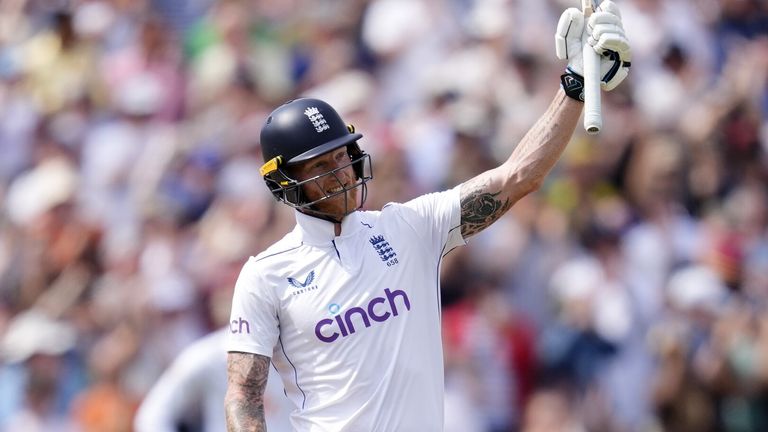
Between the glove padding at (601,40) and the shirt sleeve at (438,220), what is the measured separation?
720 mm

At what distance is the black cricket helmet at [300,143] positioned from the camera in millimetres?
5555

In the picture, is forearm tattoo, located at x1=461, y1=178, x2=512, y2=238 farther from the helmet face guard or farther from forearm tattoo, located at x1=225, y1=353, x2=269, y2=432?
forearm tattoo, located at x1=225, y1=353, x2=269, y2=432

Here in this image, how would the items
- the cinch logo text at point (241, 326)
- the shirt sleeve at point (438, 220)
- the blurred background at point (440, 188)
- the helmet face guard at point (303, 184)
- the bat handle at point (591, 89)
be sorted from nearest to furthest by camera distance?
the bat handle at point (591, 89) → the cinch logo text at point (241, 326) → the helmet face guard at point (303, 184) → the shirt sleeve at point (438, 220) → the blurred background at point (440, 188)

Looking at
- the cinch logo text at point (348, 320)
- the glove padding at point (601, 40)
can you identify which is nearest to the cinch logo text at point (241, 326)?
the cinch logo text at point (348, 320)

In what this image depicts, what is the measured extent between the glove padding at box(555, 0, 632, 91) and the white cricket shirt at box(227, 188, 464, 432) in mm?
948

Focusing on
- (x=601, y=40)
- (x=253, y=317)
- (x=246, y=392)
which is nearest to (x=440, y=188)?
(x=601, y=40)

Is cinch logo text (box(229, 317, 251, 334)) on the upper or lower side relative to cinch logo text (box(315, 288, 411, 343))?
upper

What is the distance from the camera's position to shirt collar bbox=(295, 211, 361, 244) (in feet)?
18.4

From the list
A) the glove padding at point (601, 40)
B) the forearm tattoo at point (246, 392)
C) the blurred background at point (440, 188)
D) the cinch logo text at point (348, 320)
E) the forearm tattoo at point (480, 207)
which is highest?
the glove padding at point (601, 40)

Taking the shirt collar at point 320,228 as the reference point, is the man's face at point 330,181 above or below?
above

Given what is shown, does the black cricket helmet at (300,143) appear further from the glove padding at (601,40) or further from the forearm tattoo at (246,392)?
the glove padding at (601,40)

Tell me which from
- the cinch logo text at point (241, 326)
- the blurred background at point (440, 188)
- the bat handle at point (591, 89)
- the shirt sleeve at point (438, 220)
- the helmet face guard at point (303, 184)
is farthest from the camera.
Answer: the blurred background at point (440, 188)

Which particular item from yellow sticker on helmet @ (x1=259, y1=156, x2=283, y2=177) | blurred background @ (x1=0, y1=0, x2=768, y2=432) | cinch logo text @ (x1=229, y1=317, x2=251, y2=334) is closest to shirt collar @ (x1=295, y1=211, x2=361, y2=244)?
yellow sticker on helmet @ (x1=259, y1=156, x2=283, y2=177)

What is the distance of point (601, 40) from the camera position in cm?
545
